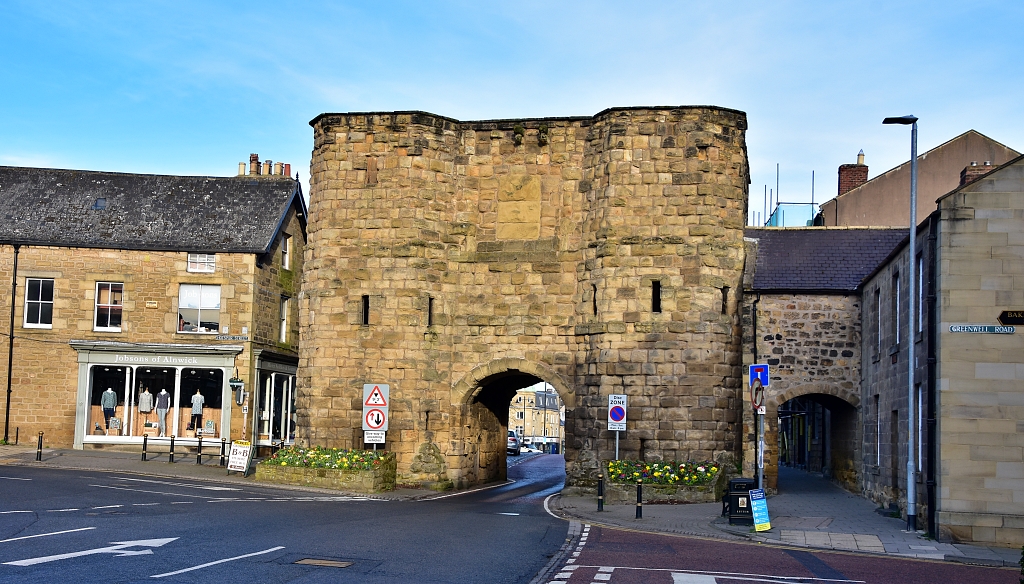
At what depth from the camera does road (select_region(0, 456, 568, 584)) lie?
12.1 m

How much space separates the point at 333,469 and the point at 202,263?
13.7 metres

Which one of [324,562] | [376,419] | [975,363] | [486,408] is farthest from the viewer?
[486,408]

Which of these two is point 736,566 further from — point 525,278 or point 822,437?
point 822,437

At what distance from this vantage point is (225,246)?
3784cm

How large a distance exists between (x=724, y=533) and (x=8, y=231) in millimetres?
28152

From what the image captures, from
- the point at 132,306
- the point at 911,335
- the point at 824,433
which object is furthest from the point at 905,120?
the point at 132,306

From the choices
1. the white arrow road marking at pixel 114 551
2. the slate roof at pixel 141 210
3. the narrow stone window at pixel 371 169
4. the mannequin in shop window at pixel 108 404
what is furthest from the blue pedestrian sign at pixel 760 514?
the mannequin in shop window at pixel 108 404

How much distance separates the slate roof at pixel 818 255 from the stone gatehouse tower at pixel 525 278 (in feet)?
4.28

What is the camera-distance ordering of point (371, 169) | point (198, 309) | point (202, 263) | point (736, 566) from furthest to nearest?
point (202, 263), point (198, 309), point (371, 169), point (736, 566)

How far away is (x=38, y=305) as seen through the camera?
36.8 m

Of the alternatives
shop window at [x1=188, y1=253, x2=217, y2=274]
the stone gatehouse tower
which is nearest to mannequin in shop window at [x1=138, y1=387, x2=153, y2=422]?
shop window at [x1=188, y1=253, x2=217, y2=274]

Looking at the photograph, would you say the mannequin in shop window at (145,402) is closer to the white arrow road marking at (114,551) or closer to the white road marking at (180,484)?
the white road marking at (180,484)

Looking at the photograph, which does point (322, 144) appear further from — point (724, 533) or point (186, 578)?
point (186, 578)

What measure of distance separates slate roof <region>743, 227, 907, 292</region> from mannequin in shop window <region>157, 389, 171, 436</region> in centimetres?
1995
